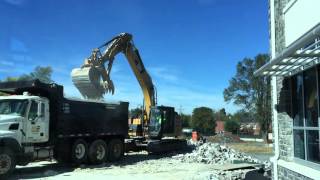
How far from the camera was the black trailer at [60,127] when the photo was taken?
19938 millimetres

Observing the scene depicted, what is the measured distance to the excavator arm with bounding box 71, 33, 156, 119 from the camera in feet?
89.7

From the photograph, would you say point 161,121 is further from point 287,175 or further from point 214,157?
point 287,175

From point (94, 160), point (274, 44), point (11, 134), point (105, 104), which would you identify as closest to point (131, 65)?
point (105, 104)

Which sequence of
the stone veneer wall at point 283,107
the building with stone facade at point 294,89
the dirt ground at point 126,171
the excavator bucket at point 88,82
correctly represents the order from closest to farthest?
the building with stone facade at point 294,89, the stone veneer wall at point 283,107, the dirt ground at point 126,171, the excavator bucket at point 88,82

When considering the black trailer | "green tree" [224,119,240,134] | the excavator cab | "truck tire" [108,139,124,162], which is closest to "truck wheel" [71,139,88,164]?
the black trailer

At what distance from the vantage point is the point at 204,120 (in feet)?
352

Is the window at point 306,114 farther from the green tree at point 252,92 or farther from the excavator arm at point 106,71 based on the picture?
the green tree at point 252,92

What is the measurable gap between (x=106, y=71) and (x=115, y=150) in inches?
183

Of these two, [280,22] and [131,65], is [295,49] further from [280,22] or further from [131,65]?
[131,65]

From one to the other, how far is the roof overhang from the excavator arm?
1666 cm

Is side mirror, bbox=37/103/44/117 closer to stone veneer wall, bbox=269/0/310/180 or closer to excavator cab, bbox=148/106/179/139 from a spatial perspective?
excavator cab, bbox=148/106/179/139

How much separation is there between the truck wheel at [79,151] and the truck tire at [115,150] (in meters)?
2.18

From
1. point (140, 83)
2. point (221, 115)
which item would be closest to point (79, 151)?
point (140, 83)

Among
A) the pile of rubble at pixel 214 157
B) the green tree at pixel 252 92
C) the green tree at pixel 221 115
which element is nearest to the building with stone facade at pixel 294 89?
the pile of rubble at pixel 214 157
